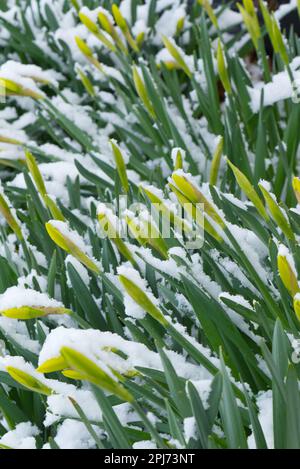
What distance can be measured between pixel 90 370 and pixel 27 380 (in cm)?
21

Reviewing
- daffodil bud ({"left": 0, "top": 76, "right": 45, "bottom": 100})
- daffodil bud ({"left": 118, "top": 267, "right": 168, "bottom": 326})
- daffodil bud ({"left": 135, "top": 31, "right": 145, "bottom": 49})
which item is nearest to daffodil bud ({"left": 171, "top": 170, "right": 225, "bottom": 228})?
daffodil bud ({"left": 118, "top": 267, "right": 168, "bottom": 326})

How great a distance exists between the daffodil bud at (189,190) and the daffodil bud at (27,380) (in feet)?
1.11

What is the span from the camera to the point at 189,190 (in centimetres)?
104

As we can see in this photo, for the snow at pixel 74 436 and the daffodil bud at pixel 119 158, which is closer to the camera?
the snow at pixel 74 436

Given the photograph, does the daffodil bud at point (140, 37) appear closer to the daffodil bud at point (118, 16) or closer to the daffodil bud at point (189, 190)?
the daffodil bud at point (118, 16)

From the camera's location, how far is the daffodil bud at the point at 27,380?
926mm

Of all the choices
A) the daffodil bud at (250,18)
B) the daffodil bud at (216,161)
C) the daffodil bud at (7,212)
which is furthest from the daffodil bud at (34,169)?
A: the daffodil bud at (250,18)

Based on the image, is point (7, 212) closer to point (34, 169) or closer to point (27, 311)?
point (34, 169)

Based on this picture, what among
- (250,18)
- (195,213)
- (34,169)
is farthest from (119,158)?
(250,18)

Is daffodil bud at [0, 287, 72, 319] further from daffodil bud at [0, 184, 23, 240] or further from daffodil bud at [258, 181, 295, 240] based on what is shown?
daffodil bud at [258, 181, 295, 240]

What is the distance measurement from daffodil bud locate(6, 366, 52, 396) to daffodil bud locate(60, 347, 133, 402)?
6.8 inches

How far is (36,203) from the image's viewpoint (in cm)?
149

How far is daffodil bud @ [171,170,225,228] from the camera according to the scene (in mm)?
1030

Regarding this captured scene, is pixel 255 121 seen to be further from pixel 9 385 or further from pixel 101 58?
pixel 9 385
